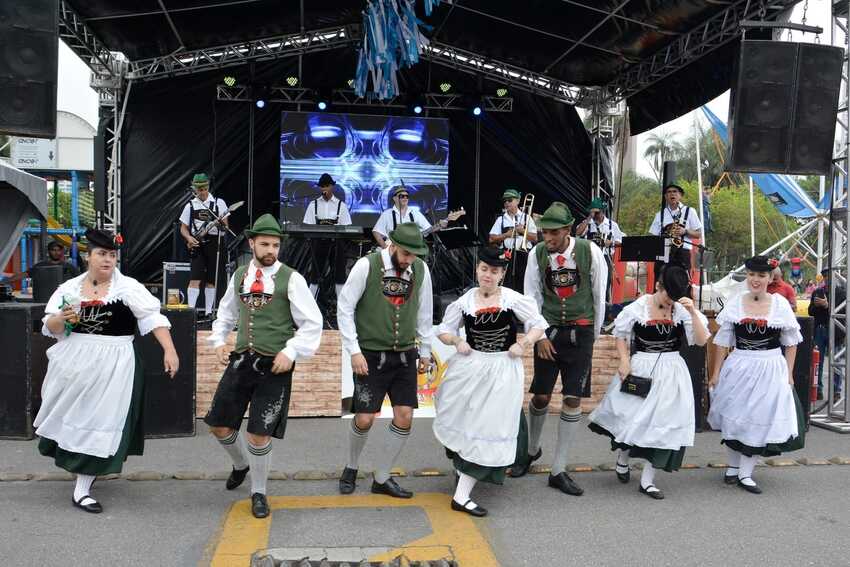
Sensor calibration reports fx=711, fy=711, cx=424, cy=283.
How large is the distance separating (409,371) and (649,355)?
166cm

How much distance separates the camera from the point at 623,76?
11469 millimetres

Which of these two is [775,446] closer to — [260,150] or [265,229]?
[265,229]

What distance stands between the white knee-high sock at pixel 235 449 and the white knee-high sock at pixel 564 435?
6.99 feet

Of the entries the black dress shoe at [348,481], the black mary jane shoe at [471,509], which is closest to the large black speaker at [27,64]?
the black dress shoe at [348,481]

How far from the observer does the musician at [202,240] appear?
932 cm

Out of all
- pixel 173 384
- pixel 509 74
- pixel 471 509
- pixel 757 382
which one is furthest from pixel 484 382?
pixel 509 74

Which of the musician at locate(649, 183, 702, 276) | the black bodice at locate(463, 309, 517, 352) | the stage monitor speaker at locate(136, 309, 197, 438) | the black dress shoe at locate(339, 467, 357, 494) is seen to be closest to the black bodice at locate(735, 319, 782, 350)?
the black bodice at locate(463, 309, 517, 352)

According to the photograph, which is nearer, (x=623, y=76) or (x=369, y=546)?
(x=369, y=546)

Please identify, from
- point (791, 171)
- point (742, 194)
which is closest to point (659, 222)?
point (791, 171)

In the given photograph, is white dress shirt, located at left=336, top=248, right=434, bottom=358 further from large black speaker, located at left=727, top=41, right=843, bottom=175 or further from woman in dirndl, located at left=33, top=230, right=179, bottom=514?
large black speaker, located at left=727, top=41, right=843, bottom=175

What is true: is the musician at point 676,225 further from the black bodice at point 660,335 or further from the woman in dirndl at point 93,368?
the woman in dirndl at point 93,368

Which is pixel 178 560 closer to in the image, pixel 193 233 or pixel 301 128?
pixel 193 233

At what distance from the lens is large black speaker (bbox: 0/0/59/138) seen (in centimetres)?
581

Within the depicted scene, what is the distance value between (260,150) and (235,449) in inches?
339
